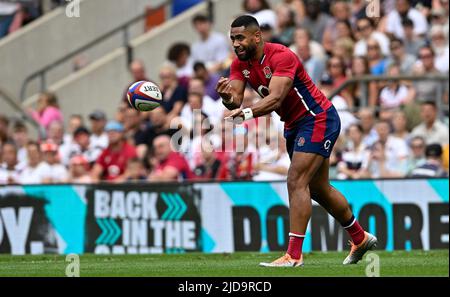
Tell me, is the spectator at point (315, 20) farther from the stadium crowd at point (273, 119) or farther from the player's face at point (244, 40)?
the player's face at point (244, 40)

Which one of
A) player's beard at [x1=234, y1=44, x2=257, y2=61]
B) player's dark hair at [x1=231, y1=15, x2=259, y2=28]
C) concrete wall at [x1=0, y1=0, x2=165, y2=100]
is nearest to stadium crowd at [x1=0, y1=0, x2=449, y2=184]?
concrete wall at [x1=0, y1=0, x2=165, y2=100]

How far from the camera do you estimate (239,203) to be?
57.8 feet

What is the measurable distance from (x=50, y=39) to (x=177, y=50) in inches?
165

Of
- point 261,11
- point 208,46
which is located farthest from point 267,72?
point 208,46

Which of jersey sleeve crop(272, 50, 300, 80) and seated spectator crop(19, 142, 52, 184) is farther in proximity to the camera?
seated spectator crop(19, 142, 52, 184)

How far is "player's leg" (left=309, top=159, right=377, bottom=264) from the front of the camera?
12367 mm

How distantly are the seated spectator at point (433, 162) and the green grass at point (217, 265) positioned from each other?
2452 mm

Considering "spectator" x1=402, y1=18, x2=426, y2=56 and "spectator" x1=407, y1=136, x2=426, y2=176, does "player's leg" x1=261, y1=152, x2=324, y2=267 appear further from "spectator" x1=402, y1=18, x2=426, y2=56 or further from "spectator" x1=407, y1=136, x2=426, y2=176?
"spectator" x1=402, y1=18, x2=426, y2=56

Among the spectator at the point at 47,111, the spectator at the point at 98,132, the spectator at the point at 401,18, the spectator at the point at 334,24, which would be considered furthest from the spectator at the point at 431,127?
the spectator at the point at 47,111

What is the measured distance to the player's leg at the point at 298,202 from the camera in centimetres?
1194

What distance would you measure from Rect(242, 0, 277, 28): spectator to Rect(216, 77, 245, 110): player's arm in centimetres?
915

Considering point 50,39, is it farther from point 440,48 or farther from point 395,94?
point 440,48
